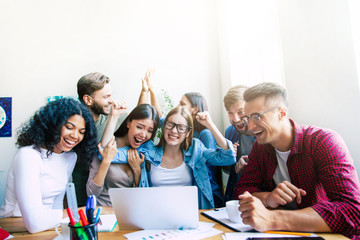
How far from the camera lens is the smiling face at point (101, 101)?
6.80 feet

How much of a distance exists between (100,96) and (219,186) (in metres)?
1.20

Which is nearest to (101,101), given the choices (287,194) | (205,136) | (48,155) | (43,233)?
(48,155)

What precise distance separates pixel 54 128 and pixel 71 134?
0.33 feet

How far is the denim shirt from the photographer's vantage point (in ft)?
5.35

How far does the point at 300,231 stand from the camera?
865 millimetres

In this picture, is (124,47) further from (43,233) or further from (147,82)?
(43,233)

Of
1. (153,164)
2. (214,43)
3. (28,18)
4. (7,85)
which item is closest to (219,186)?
(153,164)

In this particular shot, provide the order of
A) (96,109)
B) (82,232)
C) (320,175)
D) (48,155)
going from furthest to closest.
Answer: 1. (96,109)
2. (48,155)
3. (320,175)
4. (82,232)

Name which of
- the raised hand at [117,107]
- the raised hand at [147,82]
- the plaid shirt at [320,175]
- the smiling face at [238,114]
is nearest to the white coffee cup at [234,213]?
the plaid shirt at [320,175]

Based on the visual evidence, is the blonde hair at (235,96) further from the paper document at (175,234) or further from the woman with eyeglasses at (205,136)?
the paper document at (175,234)

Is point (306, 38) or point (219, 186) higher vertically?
point (306, 38)

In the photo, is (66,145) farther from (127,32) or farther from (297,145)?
(127,32)

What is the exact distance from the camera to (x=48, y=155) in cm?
136

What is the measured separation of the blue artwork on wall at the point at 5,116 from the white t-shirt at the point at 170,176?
4.95ft
